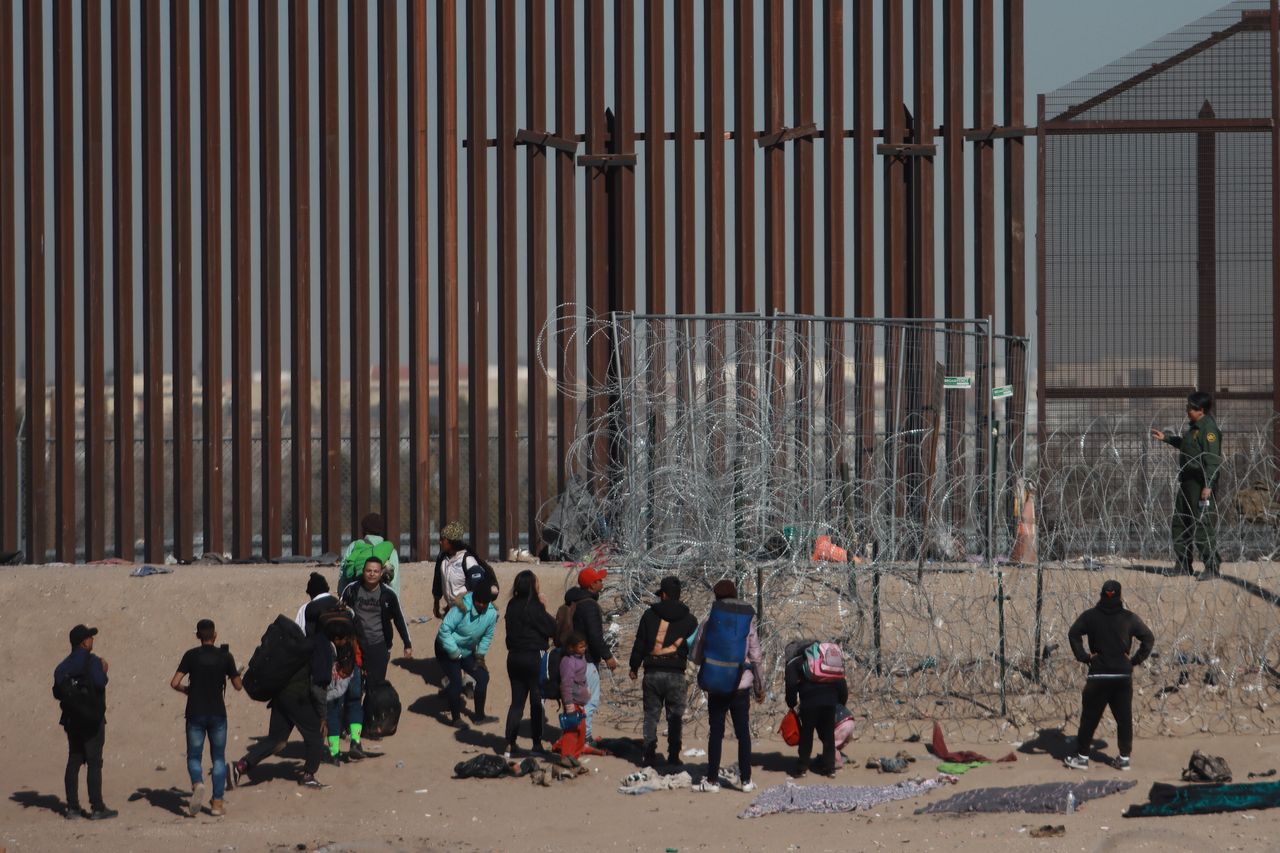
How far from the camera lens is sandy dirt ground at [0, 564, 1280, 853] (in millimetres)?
8625

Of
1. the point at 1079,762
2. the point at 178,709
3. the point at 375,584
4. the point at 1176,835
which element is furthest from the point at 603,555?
the point at 1176,835

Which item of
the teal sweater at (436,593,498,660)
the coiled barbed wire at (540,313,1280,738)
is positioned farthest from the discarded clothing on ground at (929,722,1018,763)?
the teal sweater at (436,593,498,660)

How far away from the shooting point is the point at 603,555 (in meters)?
12.9

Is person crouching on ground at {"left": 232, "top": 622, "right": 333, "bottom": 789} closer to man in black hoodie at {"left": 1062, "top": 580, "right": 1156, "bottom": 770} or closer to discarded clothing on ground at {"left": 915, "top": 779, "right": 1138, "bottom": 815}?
discarded clothing on ground at {"left": 915, "top": 779, "right": 1138, "bottom": 815}

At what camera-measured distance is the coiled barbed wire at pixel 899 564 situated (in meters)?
11.1

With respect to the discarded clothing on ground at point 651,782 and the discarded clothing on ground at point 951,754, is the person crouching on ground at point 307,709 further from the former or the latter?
the discarded clothing on ground at point 951,754

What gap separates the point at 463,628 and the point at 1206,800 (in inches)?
194

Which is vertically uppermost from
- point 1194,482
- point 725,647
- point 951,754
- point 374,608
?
point 1194,482

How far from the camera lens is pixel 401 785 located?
999 centimetres

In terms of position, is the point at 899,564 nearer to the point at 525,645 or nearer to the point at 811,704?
the point at 811,704

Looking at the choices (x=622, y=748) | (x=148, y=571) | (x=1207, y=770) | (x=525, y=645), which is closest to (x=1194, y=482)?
(x=1207, y=770)

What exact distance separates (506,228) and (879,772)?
7.76m

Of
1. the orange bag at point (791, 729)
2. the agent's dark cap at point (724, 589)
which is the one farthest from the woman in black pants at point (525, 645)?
the orange bag at point (791, 729)

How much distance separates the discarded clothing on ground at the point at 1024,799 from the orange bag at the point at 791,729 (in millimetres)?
1115
